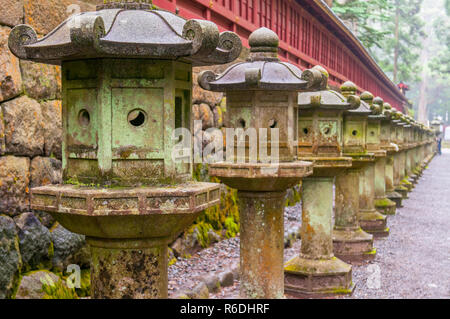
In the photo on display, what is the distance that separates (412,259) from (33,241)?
698 centimetres

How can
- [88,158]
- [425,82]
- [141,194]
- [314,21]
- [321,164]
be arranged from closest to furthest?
1. [141,194]
2. [88,158]
3. [321,164]
4. [314,21]
5. [425,82]

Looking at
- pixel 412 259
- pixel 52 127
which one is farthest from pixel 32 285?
pixel 412 259

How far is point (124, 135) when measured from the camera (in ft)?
11.7

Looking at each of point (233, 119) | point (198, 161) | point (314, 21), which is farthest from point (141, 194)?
point (314, 21)

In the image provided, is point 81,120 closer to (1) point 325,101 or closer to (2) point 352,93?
(1) point 325,101

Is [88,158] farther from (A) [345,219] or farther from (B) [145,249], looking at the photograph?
(A) [345,219]

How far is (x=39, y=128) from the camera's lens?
217 inches

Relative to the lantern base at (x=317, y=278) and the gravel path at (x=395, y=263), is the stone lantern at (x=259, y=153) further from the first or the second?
the lantern base at (x=317, y=278)

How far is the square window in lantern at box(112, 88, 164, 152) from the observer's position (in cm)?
355

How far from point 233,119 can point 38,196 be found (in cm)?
244

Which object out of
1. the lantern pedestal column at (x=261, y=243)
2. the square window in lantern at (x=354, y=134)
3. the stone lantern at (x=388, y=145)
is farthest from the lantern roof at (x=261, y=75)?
the stone lantern at (x=388, y=145)

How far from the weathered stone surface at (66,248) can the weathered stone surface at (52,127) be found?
76 centimetres

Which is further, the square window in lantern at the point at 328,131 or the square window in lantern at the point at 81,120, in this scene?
the square window in lantern at the point at 328,131

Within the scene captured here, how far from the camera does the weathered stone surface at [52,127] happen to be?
561 cm
